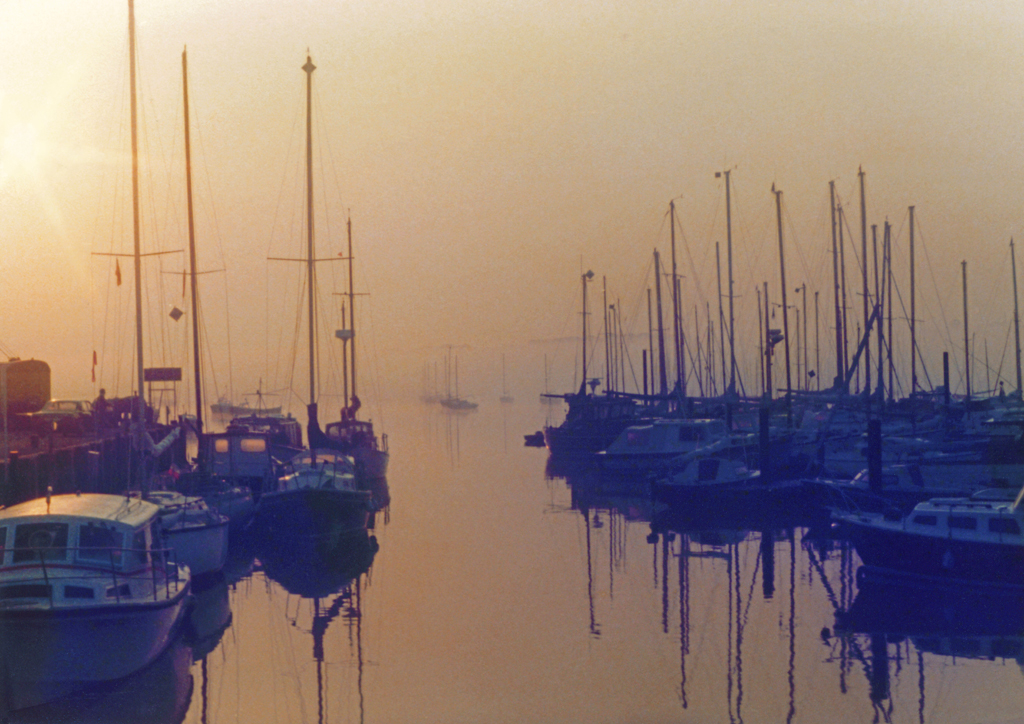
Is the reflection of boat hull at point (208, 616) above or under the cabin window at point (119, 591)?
under

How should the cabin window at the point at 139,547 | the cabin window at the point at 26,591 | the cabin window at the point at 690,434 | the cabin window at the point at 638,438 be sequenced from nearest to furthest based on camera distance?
the cabin window at the point at 26,591, the cabin window at the point at 139,547, the cabin window at the point at 690,434, the cabin window at the point at 638,438

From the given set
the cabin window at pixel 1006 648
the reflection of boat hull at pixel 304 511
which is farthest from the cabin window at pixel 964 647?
the reflection of boat hull at pixel 304 511

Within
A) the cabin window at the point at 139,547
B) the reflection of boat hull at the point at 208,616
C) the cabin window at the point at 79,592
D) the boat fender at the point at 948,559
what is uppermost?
the cabin window at the point at 139,547

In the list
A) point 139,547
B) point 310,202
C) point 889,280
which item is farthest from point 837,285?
point 139,547

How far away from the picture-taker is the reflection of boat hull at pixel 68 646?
15.3m

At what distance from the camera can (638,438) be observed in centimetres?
5197

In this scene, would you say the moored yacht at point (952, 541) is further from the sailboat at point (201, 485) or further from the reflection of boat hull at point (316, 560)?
the sailboat at point (201, 485)

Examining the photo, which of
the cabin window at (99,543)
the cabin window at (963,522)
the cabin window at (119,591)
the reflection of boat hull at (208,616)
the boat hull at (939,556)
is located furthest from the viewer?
the cabin window at (963,522)

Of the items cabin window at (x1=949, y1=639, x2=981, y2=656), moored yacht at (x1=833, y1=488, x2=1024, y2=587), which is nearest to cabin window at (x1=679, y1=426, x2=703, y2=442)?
moored yacht at (x1=833, y1=488, x2=1024, y2=587)

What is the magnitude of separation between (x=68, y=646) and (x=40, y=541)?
2371 millimetres

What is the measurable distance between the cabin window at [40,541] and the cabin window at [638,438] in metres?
36.7

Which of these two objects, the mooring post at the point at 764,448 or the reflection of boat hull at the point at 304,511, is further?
the mooring post at the point at 764,448

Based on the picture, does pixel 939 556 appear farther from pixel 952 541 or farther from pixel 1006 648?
pixel 1006 648

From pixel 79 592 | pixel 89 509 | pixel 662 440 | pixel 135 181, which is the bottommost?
pixel 662 440
